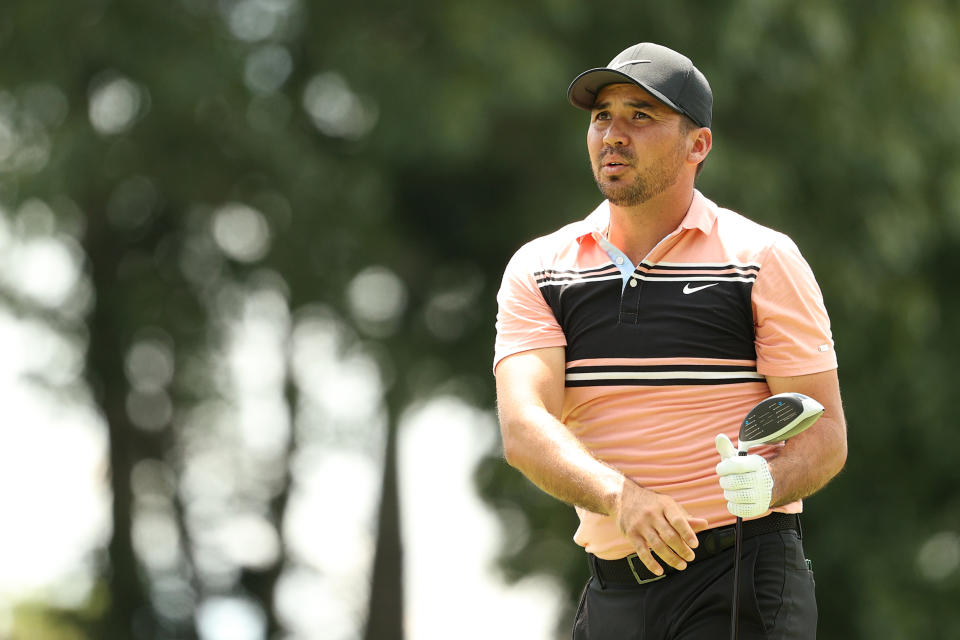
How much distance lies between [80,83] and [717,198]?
17.0ft

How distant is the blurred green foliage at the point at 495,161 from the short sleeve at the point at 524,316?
22.4 feet

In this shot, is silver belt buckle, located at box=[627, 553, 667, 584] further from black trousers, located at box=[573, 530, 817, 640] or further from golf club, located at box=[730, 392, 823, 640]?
golf club, located at box=[730, 392, 823, 640]

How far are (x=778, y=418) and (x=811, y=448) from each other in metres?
0.29

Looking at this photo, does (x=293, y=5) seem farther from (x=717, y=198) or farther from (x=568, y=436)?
(x=568, y=436)

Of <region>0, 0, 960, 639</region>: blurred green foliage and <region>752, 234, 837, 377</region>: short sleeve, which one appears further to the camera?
<region>0, 0, 960, 639</region>: blurred green foliage

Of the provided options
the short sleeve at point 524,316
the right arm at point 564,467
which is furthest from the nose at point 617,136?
the right arm at point 564,467

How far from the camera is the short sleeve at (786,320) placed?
4.08 metres

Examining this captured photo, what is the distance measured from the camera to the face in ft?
14.0

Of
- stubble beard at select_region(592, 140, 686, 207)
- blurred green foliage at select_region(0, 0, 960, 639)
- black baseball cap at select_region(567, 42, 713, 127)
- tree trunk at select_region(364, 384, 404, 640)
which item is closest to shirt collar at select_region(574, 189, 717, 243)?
stubble beard at select_region(592, 140, 686, 207)

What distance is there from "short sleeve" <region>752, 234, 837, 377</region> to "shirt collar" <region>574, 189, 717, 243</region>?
231 mm

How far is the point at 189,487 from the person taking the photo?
1880 centimetres

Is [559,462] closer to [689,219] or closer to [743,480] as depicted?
[743,480]

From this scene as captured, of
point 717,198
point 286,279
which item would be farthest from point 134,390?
Result: point 717,198

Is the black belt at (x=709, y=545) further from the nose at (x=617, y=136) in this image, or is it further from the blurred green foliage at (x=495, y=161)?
the blurred green foliage at (x=495, y=161)
